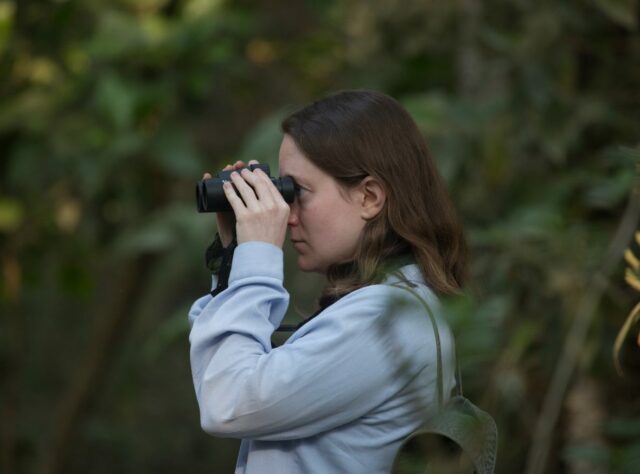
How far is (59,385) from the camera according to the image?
Result: 8.19 m

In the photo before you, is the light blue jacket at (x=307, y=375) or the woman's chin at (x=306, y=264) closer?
the light blue jacket at (x=307, y=375)

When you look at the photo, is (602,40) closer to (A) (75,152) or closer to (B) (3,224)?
(A) (75,152)

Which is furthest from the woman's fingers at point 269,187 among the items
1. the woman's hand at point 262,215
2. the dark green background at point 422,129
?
the dark green background at point 422,129

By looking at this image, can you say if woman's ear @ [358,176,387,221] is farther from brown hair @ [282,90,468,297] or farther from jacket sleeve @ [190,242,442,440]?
jacket sleeve @ [190,242,442,440]

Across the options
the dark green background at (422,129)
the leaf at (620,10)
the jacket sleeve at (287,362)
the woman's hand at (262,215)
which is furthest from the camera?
the dark green background at (422,129)

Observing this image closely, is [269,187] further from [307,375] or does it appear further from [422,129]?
[422,129]

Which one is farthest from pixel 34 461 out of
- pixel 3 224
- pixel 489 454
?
pixel 489 454

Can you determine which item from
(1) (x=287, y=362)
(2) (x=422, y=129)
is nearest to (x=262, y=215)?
(1) (x=287, y=362)

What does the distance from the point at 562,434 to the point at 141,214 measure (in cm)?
227

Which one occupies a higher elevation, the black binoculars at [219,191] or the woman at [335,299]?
the black binoculars at [219,191]

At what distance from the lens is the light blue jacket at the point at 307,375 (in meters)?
1.72

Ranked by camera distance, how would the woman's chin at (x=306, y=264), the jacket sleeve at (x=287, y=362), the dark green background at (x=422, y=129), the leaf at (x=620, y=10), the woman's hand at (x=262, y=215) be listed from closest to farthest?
the jacket sleeve at (x=287, y=362)
the woman's hand at (x=262, y=215)
the woman's chin at (x=306, y=264)
the leaf at (x=620, y=10)
the dark green background at (x=422, y=129)

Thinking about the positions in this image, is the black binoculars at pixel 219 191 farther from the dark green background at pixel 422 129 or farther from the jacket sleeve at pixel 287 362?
the dark green background at pixel 422 129

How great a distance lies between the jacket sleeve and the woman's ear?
0.66 ft
